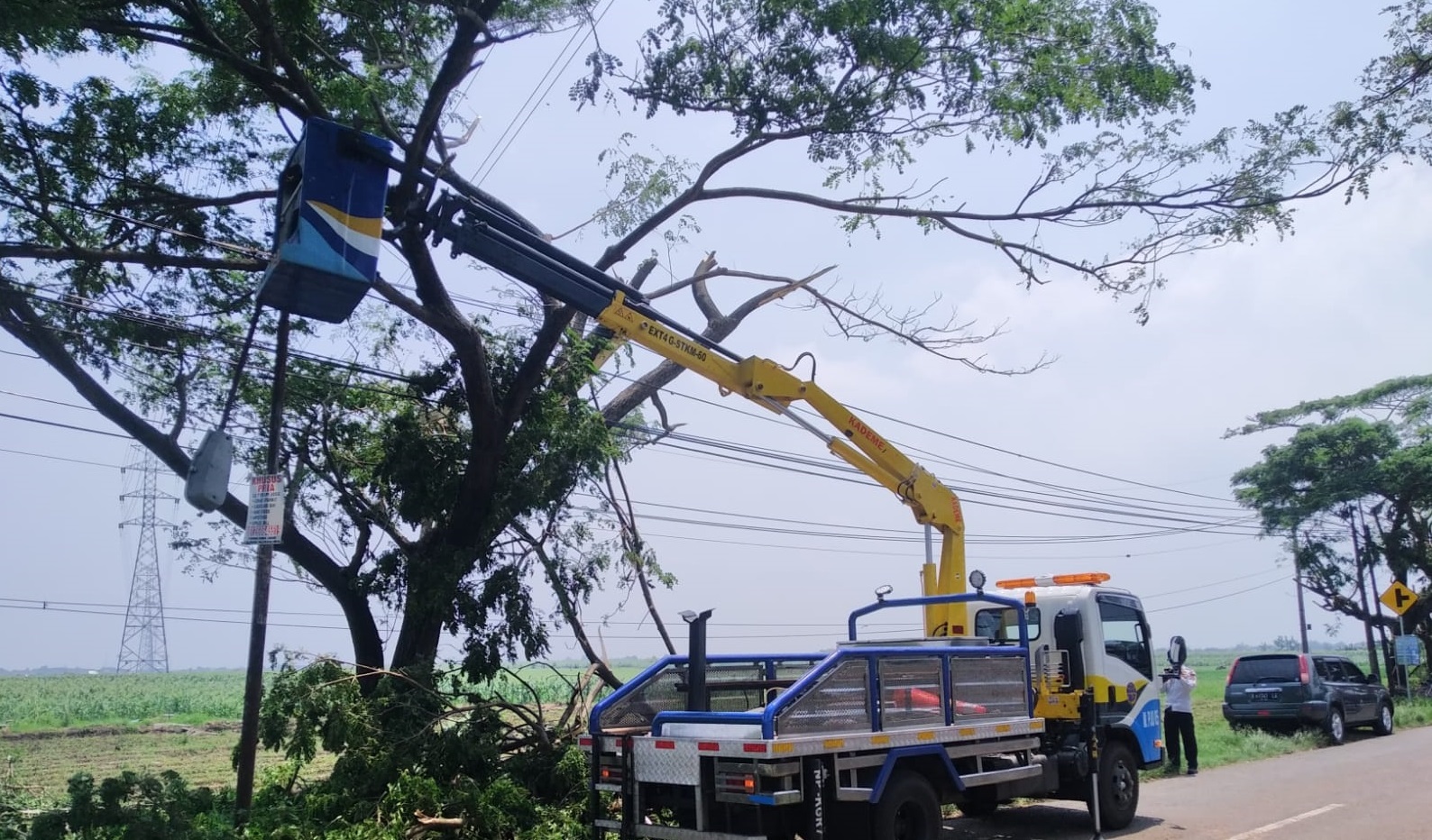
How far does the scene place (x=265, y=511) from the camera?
28.0ft

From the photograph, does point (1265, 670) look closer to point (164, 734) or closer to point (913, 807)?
point (913, 807)

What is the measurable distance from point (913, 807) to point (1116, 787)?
3847mm

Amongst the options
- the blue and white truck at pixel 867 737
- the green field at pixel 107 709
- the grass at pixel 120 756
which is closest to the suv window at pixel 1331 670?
the blue and white truck at pixel 867 737

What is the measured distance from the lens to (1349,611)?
36.1m

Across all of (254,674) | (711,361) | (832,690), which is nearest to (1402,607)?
(711,361)

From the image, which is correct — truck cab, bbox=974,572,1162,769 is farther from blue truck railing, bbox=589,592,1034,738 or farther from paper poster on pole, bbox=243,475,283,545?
paper poster on pole, bbox=243,475,283,545

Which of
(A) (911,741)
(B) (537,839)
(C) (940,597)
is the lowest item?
(B) (537,839)

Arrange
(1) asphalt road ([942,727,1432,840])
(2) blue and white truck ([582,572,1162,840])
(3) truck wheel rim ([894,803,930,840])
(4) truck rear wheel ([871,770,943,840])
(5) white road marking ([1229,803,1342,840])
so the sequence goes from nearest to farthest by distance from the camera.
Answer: (2) blue and white truck ([582,572,1162,840]) → (4) truck rear wheel ([871,770,943,840]) → (3) truck wheel rim ([894,803,930,840]) → (5) white road marking ([1229,803,1342,840]) → (1) asphalt road ([942,727,1432,840])

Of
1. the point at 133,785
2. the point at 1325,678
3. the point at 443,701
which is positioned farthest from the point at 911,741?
the point at 1325,678

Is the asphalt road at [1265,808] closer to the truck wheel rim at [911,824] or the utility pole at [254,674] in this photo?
the truck wheel rim at [911,824]

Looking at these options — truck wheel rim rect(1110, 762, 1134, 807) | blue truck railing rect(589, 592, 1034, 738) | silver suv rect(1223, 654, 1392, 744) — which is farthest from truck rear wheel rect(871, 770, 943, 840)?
silver suv rect(1223, 654, 1392, 744)

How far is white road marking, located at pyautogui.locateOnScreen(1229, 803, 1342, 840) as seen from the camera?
10.3m

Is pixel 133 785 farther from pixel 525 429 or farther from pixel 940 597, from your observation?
pixel 940 597

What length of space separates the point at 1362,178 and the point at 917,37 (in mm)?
5088
